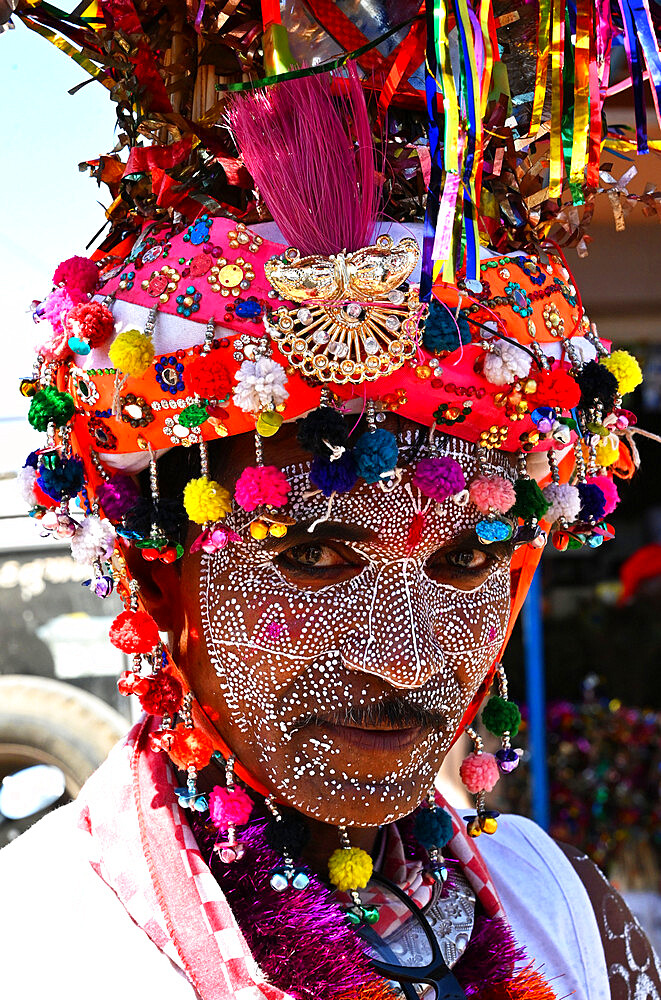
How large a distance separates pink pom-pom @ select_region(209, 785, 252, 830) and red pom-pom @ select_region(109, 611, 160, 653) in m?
0.26

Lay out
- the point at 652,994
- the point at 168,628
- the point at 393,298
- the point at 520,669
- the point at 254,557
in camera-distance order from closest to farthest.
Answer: the point at 393,298
the point at 254,557
the point at 168,628
the point at 652,994
the point at 520,669

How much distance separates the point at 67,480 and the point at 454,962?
3.35ft

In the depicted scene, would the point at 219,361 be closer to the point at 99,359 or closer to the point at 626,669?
the point at 99,359

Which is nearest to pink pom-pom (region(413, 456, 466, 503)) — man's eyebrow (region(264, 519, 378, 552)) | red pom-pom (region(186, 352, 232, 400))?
man's eyebrow (region(264, 519, 378, 552))

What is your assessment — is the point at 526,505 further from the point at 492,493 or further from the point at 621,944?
the point at 621,944

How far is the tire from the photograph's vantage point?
3242mm

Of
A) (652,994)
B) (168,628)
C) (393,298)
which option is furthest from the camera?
(652,994)

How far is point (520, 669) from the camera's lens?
4.86 meters

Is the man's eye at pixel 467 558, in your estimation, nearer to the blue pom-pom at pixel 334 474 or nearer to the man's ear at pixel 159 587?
the blue pom-pom at pixel 334 474

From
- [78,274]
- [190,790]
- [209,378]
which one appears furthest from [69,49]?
[190,790]

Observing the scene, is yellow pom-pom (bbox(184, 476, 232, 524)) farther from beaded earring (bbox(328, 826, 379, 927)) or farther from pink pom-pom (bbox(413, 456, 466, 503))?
beaded earring (bbox(328, 826, 379, 927))

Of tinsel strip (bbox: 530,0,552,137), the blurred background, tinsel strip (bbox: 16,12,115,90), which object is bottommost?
the blurred background

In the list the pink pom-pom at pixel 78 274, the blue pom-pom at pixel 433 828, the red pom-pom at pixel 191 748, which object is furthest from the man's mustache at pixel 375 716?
the pink pom-pom at pixel 78 274

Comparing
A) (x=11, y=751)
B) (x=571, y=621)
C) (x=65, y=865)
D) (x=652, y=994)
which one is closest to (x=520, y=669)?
(x=571, y=621)
